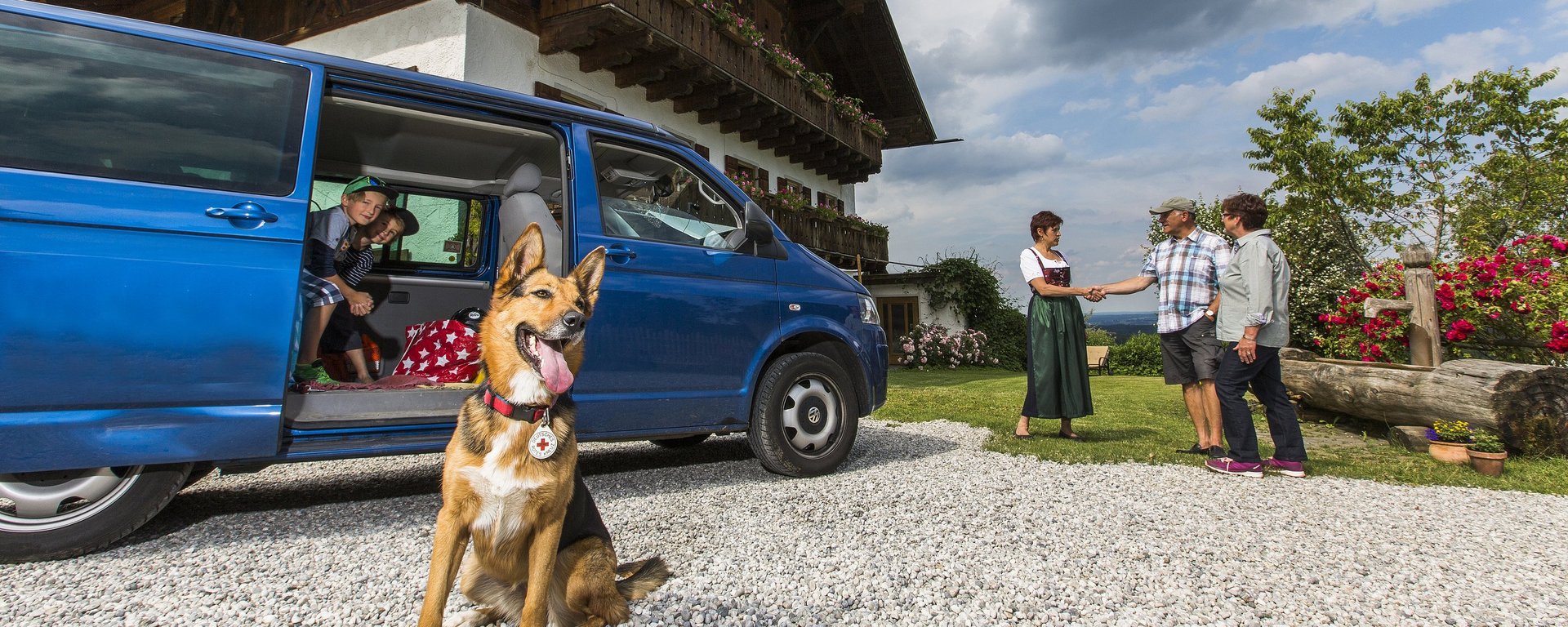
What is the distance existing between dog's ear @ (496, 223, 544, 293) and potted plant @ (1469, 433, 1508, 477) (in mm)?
6366

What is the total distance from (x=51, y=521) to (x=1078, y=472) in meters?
4.99

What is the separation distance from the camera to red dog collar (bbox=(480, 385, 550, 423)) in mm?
2018

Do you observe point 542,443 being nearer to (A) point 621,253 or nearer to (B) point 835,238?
(A) point 621,253

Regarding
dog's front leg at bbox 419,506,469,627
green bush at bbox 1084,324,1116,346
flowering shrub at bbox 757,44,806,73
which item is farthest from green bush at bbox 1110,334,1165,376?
dog's front leg at bbox 419,506,469,627

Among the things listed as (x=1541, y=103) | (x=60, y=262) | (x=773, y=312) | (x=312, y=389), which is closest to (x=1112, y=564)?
(x=773, y=312)

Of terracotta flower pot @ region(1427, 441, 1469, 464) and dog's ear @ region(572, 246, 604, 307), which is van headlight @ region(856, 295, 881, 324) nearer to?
dog's ear @ region(572, 246, 604, 307)

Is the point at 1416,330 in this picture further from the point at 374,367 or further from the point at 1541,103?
the point at 1541,103

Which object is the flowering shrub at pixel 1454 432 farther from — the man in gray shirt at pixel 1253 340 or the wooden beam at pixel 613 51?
the wooden beam at pixel 613 51

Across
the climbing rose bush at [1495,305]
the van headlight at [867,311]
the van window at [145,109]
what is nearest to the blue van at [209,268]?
the van window at [145,109]

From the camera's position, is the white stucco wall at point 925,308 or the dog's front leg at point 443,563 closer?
the dog's front leg at point 443,563

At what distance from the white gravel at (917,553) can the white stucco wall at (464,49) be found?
628cm

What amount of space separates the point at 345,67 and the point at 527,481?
7.24ft

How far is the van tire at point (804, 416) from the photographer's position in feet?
14.0

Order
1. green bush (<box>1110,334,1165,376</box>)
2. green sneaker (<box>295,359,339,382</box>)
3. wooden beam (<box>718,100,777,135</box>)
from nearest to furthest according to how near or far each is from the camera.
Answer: green sneaker (<box>295,359,339,382</box>), wooden beam (<box>718,100,777,135</box>), green bush (<box>1110,334,1165,376</box>)
